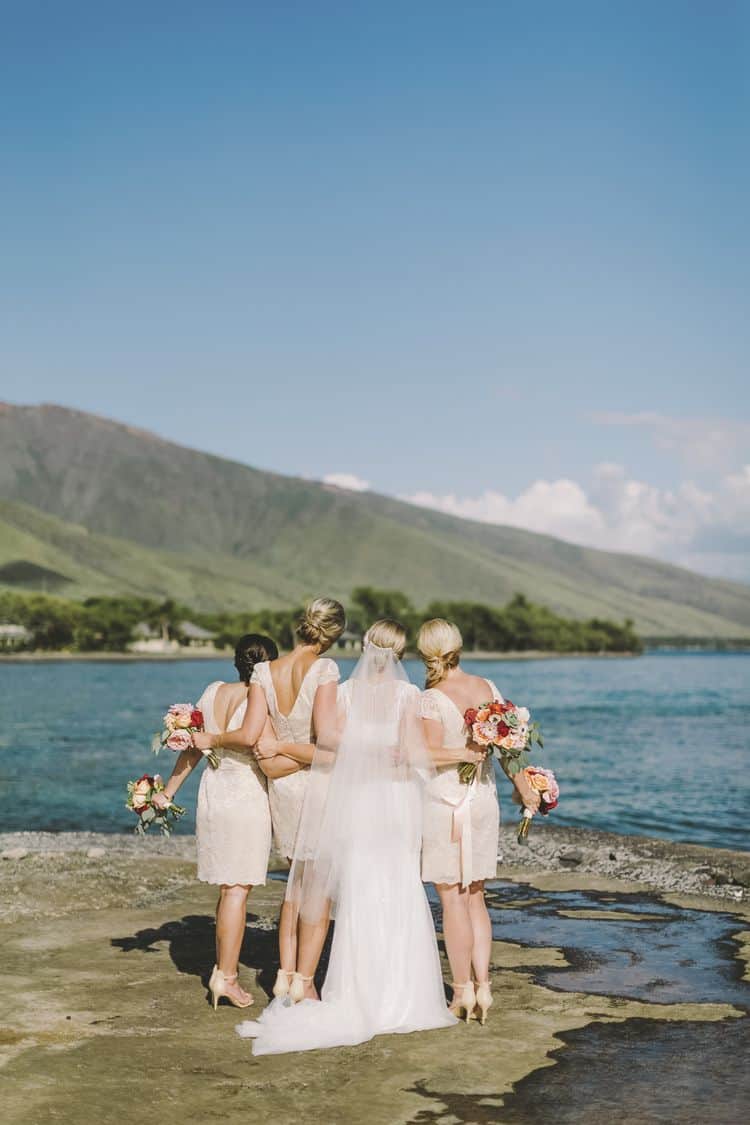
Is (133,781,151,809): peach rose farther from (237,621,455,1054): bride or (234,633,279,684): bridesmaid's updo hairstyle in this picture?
(237,621,455,1054): bride

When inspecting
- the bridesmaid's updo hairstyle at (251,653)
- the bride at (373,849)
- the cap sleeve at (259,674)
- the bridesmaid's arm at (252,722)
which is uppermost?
the bridesmaid's updo hairstyle at (251,653)

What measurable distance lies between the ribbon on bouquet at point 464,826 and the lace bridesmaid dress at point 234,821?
1.37 meters

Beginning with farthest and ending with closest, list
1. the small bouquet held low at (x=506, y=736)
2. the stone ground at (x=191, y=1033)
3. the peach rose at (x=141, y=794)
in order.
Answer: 1. the peach rose at (x=141, y=794)
2. the small bouquet held low at (x=506, y=736)
3. the stone ground at (x=191, y=1033)

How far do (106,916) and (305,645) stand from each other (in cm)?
515

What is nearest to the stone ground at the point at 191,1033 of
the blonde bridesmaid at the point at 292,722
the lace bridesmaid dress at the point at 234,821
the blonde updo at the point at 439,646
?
the blonde bridesmaid at the point at 292,722

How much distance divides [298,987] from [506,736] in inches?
91.4

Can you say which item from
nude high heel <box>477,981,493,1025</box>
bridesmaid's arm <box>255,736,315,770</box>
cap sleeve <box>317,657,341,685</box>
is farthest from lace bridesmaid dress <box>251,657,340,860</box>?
nude high heel <box>477,981,493,1025</box>

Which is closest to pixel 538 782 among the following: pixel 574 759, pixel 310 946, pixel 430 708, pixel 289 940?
pixel 430 708

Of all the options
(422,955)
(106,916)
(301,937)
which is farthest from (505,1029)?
(106,916)

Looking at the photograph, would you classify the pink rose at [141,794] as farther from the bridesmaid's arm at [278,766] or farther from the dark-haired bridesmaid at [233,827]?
the bridesmaid's arm at [278,766]

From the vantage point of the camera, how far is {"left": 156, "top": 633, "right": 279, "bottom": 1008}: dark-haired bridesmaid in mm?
8609

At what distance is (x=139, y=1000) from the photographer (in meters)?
8.66

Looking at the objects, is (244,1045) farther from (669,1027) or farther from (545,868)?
(545,868)

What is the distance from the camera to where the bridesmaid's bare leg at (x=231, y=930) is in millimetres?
8562
